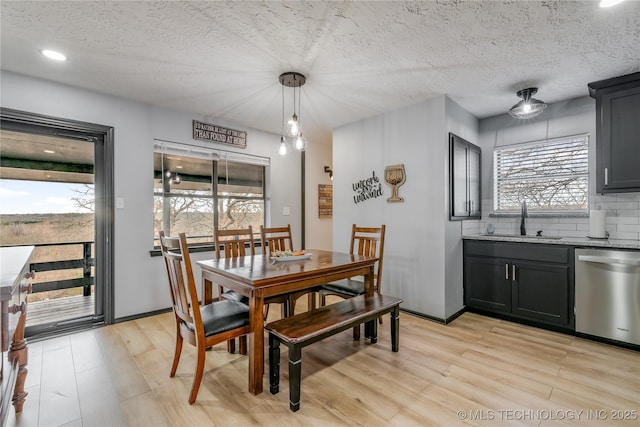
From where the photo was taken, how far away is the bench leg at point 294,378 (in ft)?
5.94

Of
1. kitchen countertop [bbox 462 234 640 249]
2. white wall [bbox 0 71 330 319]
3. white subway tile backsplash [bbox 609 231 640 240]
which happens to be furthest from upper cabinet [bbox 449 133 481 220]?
white wall [bbox 0 71 330 319]

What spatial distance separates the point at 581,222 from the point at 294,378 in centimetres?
362

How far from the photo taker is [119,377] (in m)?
2.18

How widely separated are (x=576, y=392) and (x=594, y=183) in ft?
7.91

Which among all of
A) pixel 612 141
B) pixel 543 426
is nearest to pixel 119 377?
pixel 543 426

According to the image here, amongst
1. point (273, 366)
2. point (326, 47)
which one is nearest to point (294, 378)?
point (273, 366)

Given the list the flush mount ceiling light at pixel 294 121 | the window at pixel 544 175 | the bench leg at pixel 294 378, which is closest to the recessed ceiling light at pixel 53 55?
the flush mount ceiling light at pixel 294 121

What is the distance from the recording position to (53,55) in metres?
2.43

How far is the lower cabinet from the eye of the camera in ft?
9.81

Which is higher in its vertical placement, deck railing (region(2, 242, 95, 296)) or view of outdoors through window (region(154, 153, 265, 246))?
view of outdoors through window (region(154, 153, 265, 246))

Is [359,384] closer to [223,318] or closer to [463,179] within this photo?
[223,318]

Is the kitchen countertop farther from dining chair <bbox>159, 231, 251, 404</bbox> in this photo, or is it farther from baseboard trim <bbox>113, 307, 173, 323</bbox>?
baseboard trim <bbox>113, 307, 173, 323</bbox>

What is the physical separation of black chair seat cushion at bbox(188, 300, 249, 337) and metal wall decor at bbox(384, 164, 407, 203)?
2.33 metres

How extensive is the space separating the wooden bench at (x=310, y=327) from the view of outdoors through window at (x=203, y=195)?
2.34 metres
